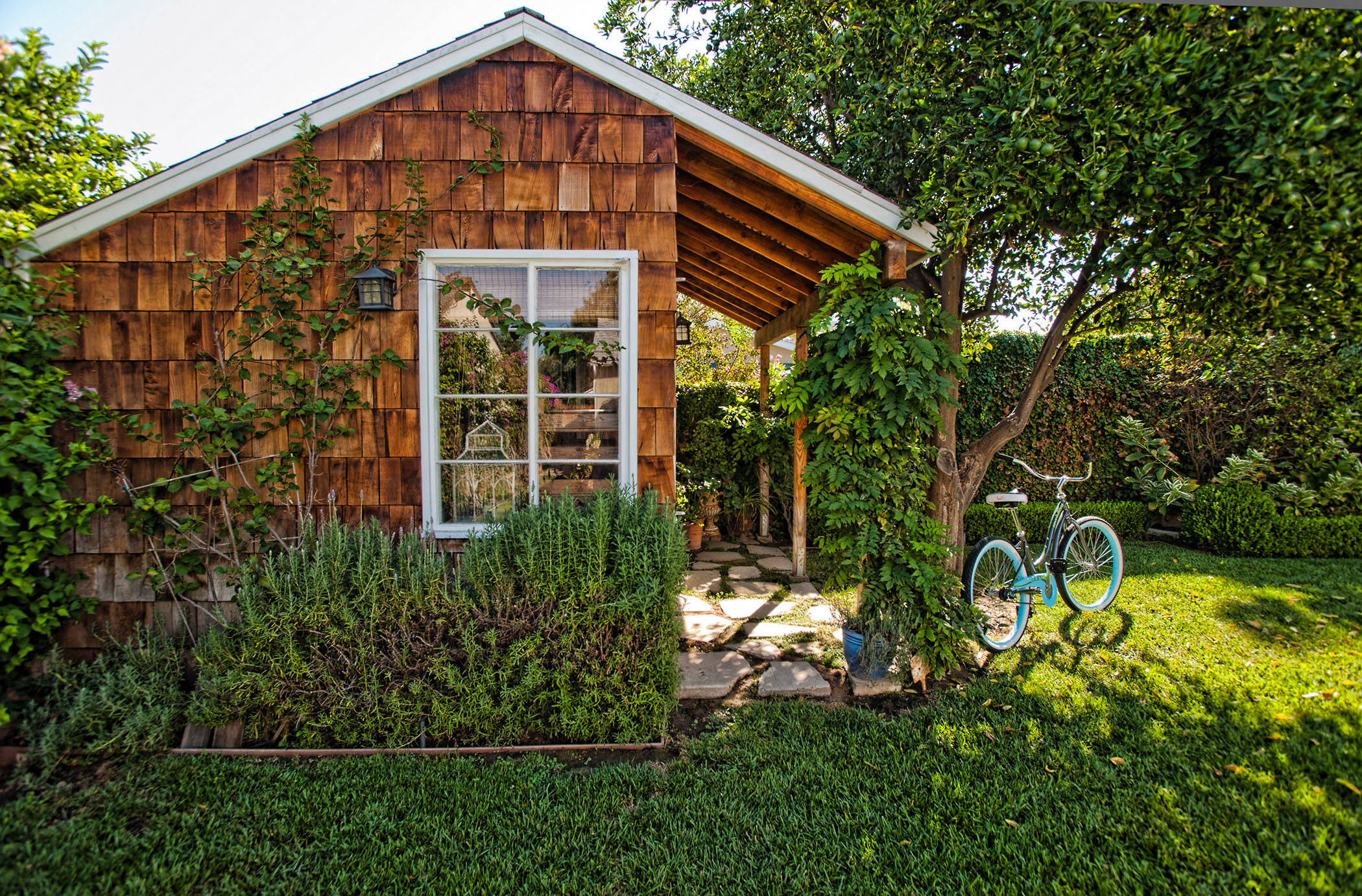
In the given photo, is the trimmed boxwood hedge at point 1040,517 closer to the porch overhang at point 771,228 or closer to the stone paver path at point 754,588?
the stone paver path at point 754,588

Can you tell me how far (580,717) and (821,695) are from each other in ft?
4.84

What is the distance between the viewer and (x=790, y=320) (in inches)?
214

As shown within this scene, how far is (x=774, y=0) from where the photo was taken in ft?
18.3

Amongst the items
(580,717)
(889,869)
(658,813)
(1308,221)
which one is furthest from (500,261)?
(1308,221)

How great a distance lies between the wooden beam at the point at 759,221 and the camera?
4.07m

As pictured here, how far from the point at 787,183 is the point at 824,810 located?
3254mm

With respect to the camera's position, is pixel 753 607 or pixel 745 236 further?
pixel 753 607

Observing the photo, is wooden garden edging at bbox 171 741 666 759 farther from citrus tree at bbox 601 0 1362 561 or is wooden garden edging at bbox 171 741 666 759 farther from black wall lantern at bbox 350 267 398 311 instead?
citrus tree at bbox 601 0 1362 561

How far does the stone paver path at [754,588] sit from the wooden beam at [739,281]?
8.87ft

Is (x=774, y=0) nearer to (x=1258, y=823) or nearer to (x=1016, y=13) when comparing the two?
(x=1016, y=13)

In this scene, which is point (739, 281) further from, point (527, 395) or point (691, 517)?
point (527, 395)

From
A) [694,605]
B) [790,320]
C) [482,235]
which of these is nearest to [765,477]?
[790,320]

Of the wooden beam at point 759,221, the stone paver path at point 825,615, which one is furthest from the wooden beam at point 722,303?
the stone paver path at point 825,615

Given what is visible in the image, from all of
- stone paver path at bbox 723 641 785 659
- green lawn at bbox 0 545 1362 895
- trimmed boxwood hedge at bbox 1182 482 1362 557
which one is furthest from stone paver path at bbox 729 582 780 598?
trimmed boxwood hedge at bbox 1182 482 1362 557
